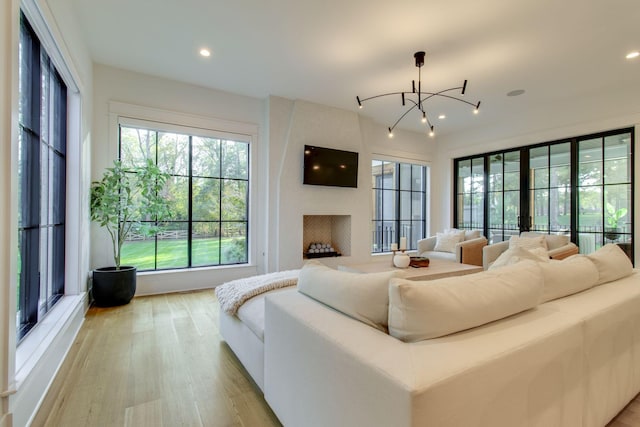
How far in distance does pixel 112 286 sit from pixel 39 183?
166cm

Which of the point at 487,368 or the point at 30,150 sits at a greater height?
the point at 30,150

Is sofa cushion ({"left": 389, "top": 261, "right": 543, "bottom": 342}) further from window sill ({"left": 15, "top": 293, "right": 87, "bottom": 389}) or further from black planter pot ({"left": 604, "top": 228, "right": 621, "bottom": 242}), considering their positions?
black planter pot ({"left": 604, "top": 228, "right": 621, "bottom": 242})

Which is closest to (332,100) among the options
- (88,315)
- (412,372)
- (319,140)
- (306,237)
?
(319,140)

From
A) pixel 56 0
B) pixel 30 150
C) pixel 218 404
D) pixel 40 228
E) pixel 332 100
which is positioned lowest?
pixel 218 404

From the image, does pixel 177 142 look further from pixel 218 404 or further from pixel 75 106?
pixel 218 404

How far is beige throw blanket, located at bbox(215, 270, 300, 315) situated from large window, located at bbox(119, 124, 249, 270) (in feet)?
7.21

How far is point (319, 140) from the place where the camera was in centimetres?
505

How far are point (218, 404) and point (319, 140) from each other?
4125mm

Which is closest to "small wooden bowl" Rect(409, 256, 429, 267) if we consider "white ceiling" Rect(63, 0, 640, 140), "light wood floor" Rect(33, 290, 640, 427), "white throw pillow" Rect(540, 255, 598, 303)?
"white throw pillow" Rect(540, 255, 598, 303)

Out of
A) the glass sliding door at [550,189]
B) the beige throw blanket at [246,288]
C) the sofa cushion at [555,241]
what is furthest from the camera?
the glass sliding door at [550,189]

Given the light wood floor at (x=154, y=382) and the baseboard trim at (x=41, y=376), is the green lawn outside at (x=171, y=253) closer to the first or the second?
the light wood floor at (x=154, y=382)

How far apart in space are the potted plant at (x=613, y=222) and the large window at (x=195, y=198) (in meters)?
5.51

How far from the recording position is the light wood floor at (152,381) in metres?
1.62

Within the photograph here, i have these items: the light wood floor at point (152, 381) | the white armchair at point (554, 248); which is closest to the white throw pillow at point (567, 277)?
the light wood floor at point (152, 381)
